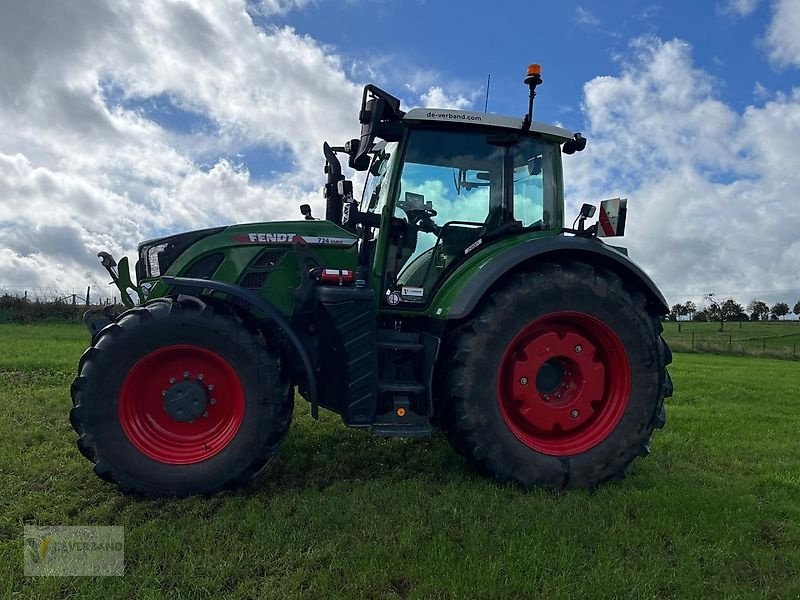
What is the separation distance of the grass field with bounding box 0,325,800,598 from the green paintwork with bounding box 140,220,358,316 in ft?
4.09

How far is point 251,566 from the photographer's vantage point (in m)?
2.61

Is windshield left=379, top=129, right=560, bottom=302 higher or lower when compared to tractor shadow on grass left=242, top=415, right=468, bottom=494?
higher

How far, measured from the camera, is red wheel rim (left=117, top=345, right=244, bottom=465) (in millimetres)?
3506

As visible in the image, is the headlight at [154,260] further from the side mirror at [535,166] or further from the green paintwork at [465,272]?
the side mirror at [535,166]

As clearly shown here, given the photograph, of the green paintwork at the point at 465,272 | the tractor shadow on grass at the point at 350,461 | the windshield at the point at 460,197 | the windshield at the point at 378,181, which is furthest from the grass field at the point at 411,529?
the windshield at the point at 378,181

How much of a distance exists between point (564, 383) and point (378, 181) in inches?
82.4

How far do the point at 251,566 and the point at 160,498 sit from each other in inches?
41.4

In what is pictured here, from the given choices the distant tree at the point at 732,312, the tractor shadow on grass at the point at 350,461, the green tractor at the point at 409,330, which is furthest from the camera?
the distant tree at the point at 732,312

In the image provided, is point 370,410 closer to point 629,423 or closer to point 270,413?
point 270,413

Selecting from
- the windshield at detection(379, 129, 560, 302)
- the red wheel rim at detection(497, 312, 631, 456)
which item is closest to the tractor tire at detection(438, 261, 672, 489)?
the red wheel rim at detection(497, 312, 631, 456)

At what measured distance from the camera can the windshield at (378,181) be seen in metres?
4.18

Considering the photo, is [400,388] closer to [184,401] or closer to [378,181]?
[184,401]

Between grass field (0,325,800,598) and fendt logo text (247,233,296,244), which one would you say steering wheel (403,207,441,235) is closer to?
fendt logo text (247,233,296,244)

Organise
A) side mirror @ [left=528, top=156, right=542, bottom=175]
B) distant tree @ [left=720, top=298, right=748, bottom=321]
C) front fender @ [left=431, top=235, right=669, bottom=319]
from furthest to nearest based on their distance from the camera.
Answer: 1. distant tree @ [left=720, top=298, right=748, bottom=321]
2. side mirror @ [left=528, top=156, right=542, bottom=175]
3. front fender @ [left=431, top=235, right=669, bottom=319]
